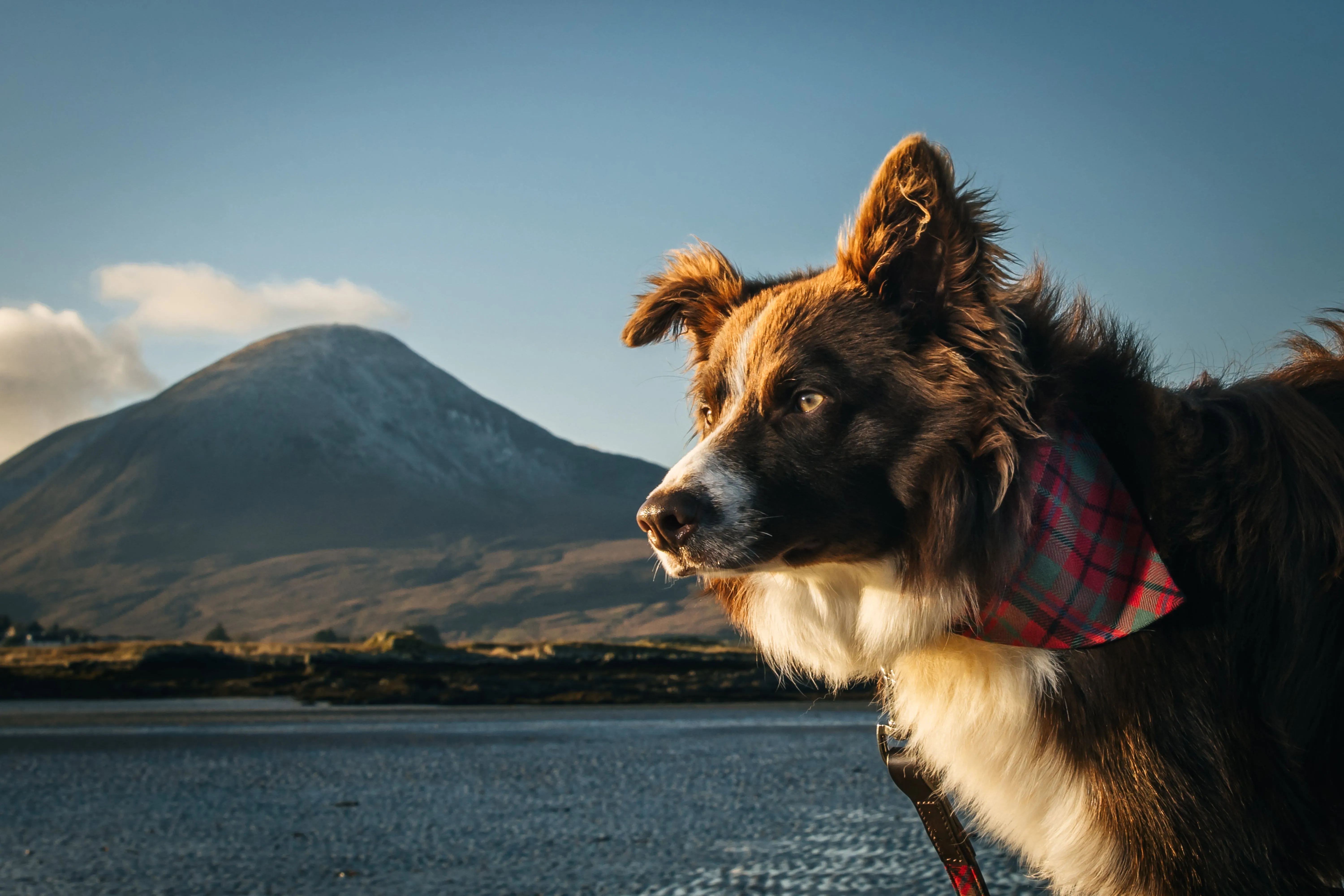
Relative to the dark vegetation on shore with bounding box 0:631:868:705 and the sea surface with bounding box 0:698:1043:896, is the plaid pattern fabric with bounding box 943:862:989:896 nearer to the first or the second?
the sea surface with bounding box 0:698:1043:896

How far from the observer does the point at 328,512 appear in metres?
153

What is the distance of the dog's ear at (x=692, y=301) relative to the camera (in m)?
3.64

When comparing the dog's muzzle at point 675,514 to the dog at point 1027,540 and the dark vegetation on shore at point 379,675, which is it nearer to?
the dog at point 1027,540

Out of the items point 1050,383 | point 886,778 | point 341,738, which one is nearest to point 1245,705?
A: point 1050,383

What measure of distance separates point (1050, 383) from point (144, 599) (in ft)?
455

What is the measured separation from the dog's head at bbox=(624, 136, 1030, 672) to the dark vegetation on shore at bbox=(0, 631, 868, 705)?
47.0 ft

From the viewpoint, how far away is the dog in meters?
2.48

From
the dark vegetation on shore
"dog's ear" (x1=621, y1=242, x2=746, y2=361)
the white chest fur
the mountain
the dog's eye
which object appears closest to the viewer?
the white chest fur

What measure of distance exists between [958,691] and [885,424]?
2.57 feet

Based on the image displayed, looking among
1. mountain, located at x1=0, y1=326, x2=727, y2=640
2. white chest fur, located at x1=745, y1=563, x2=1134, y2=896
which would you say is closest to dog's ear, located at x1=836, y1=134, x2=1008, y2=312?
white chest fur, located at x1=745, y1=563, x2=1134, y2=896

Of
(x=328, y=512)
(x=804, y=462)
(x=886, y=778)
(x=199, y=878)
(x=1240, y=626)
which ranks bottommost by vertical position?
(x=886, y=778)

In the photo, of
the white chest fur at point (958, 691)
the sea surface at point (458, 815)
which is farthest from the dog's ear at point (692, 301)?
the sea surface at point (458, 815)

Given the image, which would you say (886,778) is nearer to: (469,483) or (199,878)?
(199,878)

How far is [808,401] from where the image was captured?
2879 mm
